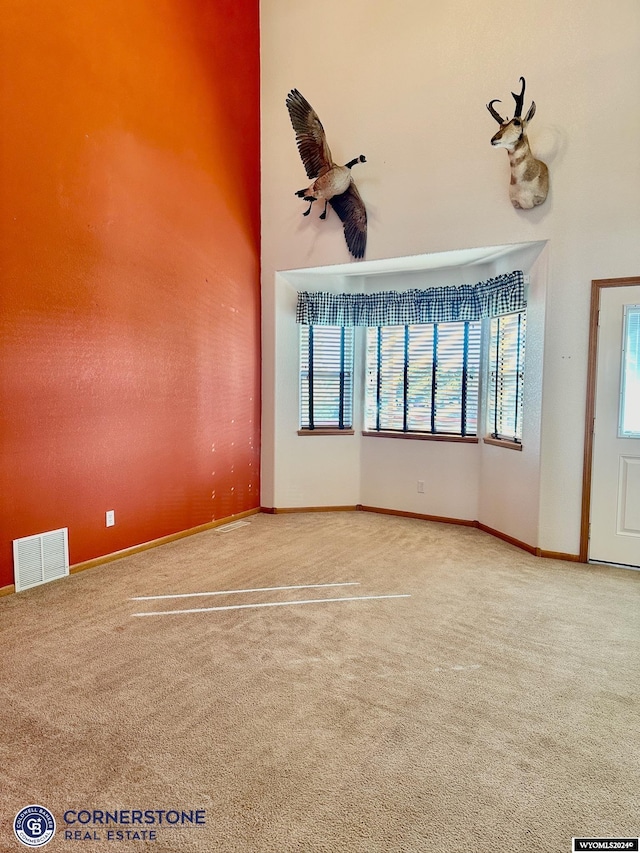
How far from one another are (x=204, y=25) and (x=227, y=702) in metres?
5.14

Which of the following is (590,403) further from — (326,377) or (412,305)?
(326,377)

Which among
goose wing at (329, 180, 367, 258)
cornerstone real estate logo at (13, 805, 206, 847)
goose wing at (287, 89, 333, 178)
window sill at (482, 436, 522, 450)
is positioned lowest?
cornerstone real estate logo at (13, 805, 206, 847)

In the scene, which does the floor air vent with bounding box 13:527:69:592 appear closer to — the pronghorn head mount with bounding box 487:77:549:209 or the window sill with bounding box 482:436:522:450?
the window sill with bounding box 482:436:522:450

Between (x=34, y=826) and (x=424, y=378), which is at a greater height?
(x=424, y=378)

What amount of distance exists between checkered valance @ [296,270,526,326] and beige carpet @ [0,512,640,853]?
7.67ft

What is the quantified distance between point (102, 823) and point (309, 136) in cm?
479

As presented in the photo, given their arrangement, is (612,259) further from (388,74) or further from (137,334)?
(137,334)

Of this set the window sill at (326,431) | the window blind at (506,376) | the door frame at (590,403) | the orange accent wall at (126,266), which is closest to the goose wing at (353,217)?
the orange accent wall at (126,266)

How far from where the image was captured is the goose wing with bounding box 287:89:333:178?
14.9ft

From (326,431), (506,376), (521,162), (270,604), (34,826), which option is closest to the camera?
(34,826)

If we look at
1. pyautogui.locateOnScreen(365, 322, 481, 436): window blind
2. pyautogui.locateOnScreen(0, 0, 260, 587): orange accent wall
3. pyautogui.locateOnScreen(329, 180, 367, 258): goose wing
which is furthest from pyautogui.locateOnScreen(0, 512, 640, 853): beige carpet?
pyautogui.locateOnScreen(329, 180, 367, 258): goose wing

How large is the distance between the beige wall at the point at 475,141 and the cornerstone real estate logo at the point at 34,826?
3675mm

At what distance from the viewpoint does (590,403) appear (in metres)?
4.04

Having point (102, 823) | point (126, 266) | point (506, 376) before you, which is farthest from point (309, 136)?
point (102, 823)
